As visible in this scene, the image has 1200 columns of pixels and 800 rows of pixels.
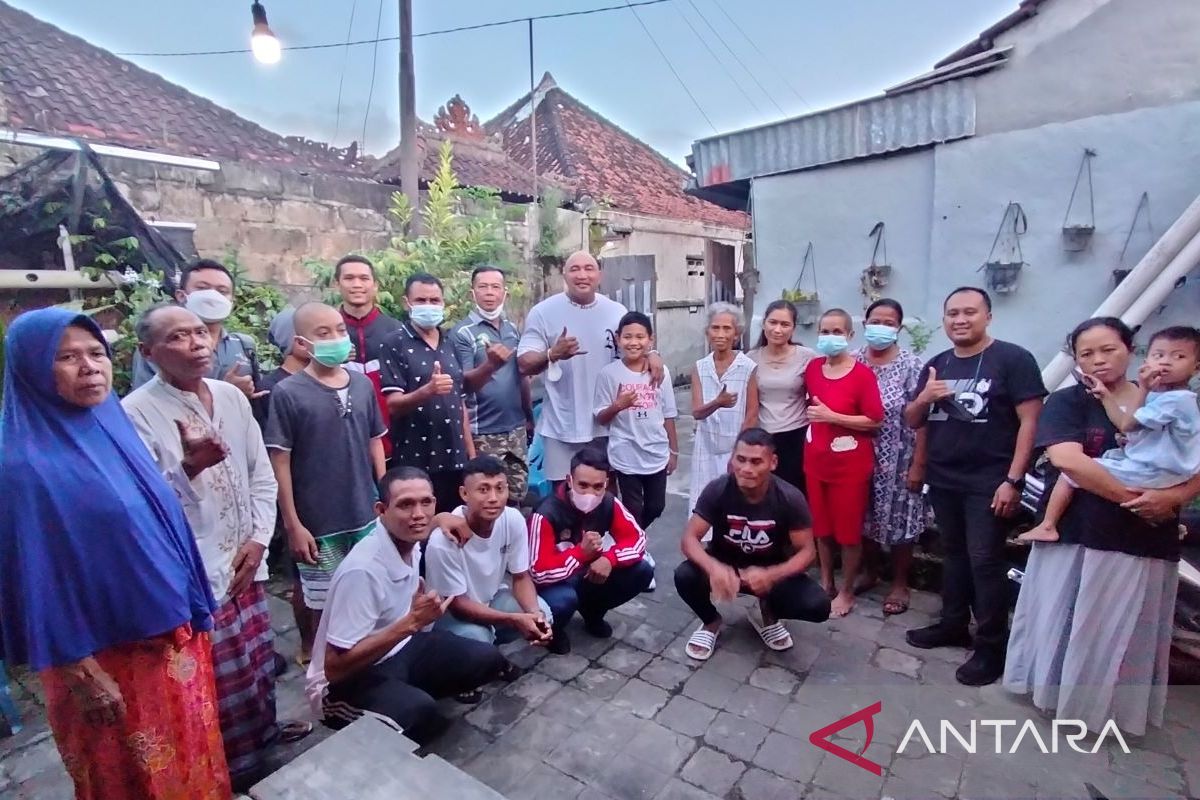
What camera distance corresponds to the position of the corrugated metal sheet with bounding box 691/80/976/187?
643cm

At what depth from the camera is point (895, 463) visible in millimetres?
3742

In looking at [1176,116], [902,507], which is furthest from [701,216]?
[902,507]

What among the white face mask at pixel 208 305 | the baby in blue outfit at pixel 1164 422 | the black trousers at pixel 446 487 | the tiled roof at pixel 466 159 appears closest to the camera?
the baby in blue outfit at pixel 1164 422

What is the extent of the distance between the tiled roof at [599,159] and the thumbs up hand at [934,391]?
932 centimetres

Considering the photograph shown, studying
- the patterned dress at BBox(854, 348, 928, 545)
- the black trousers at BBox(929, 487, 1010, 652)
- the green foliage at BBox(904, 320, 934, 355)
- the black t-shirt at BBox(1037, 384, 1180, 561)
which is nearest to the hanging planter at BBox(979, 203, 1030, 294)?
the green foliage at BBox(904, 320, 934, 355)

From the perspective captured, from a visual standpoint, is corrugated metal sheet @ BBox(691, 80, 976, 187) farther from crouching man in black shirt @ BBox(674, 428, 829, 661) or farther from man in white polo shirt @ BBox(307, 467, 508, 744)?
man in white polo shirt @ BBox(307, 467, 508, 744)

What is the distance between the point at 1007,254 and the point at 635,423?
4777 mm

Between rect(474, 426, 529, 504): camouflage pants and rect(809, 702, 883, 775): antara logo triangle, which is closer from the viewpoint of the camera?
rect(809, 702, 883, 775): antara logo triangle

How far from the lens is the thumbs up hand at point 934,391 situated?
124 inches

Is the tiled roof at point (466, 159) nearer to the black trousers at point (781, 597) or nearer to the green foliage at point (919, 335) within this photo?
the green foliage at point (919, 335)

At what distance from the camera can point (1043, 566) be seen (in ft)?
9.02

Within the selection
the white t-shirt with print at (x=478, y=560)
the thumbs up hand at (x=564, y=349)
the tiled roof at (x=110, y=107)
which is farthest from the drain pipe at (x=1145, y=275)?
the tiled roof at (x=110, y=107)

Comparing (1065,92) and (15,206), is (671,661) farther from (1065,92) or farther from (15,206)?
(1065,92)

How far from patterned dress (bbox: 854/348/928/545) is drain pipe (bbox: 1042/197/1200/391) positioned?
83.0 inches
